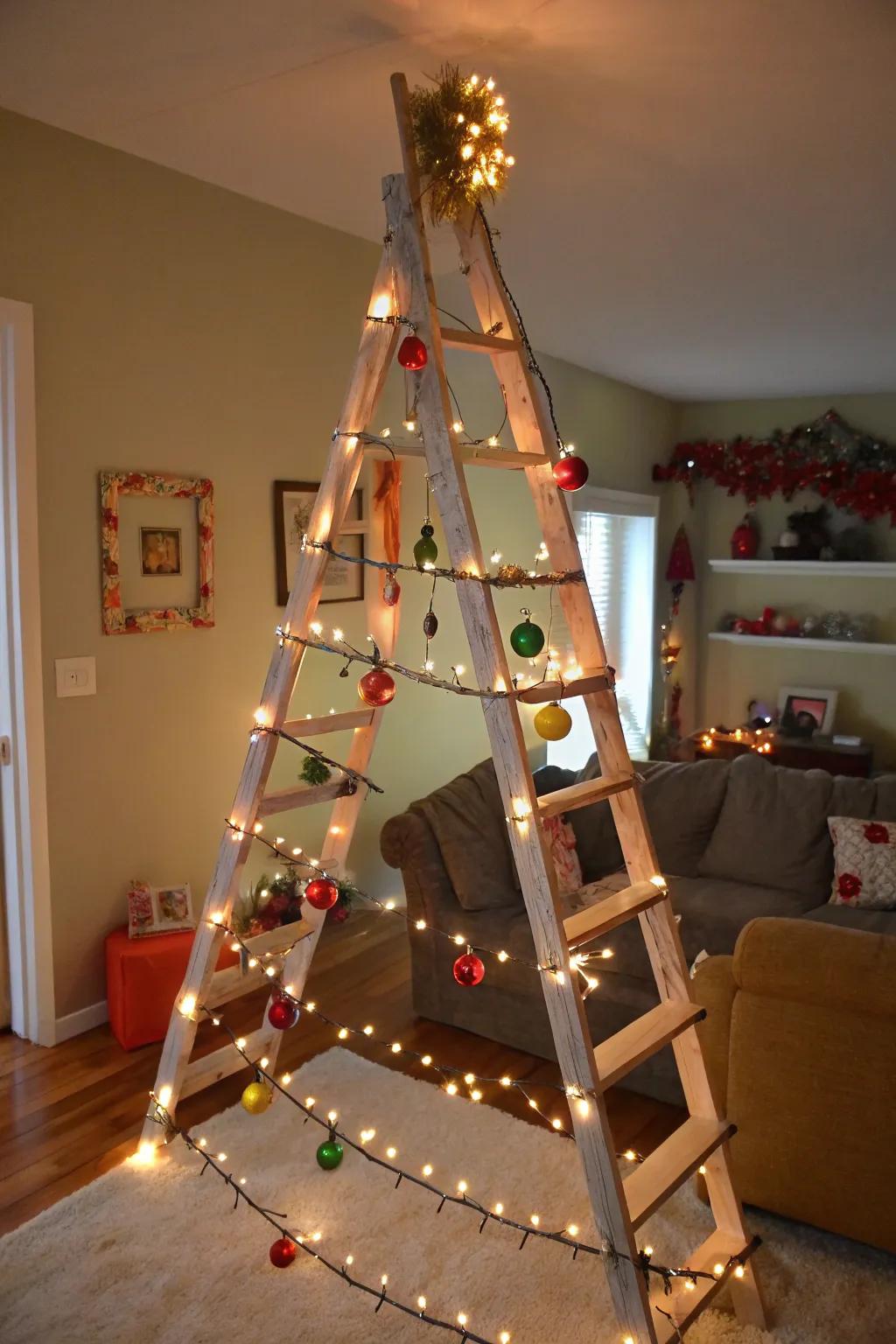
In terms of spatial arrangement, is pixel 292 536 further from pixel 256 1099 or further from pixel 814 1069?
pixel 814 1069

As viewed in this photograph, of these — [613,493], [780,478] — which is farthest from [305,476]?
[780,478]

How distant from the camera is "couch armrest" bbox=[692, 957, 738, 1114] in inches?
87.7

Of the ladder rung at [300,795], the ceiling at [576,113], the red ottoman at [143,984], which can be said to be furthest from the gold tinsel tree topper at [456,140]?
the red ottoman at [143,984]

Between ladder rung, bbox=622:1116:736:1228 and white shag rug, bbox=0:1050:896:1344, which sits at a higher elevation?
ladder rung, bbox=622:1116:736:1228

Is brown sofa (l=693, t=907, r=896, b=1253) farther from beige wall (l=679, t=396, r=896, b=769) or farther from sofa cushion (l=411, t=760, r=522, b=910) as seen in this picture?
beige wall (l=679, t=396, r=896, b=769)

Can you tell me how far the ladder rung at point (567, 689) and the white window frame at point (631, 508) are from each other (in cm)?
326

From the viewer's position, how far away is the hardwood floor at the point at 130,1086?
2508mm

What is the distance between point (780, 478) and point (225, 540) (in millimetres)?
4209

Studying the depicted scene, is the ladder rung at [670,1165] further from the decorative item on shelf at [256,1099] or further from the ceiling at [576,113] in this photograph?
the ceiling at [576,113]

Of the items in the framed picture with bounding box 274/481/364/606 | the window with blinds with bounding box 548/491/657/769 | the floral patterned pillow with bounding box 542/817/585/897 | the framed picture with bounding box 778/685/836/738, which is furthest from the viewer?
the framed picture with bounding box 778/685/836/738

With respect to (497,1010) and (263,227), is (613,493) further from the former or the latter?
(497,1010)

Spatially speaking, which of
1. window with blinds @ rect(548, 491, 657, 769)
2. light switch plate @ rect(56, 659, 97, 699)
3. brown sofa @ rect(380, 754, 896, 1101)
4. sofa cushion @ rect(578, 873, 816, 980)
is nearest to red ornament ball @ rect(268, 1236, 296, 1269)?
brown sofa @ rect(380, 754, 896, 1101)

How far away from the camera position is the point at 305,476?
3.78 meters

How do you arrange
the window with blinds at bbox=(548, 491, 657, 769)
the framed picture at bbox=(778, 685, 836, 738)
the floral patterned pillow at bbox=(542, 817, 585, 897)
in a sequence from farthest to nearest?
the framed picture at bbox=(778, 685, 836, 738) < the window with blinds at bbox=(548, 491, 657, 769) < the floral patterned pillow at bbox=(542, 817, 585, 897)
